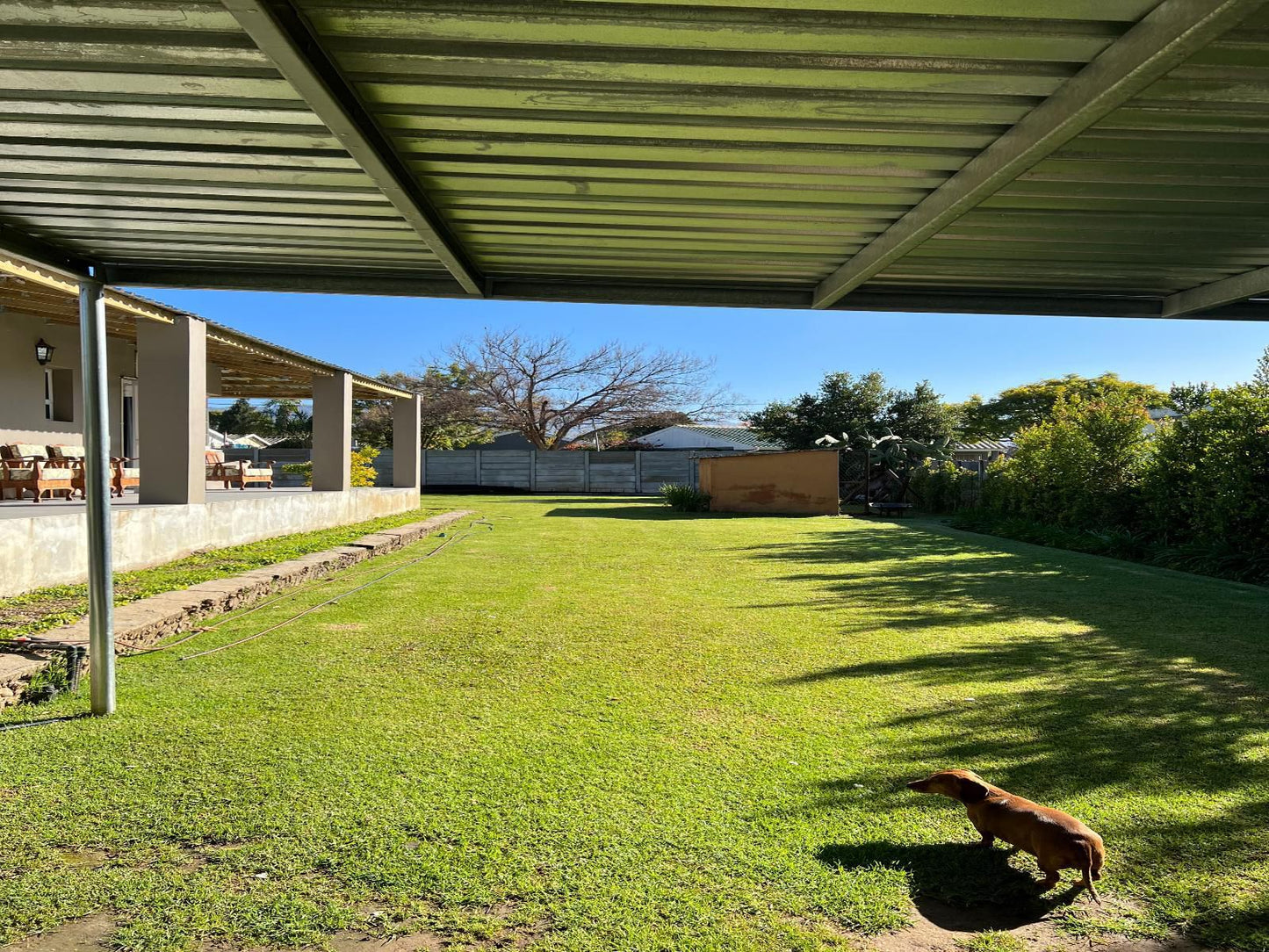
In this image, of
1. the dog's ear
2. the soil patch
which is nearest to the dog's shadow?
the dog's ear

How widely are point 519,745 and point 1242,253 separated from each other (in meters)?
3.84

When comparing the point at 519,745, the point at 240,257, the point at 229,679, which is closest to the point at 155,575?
the point at 229,679

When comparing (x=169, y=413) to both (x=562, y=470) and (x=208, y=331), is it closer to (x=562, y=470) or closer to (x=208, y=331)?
(x=208, y=331)

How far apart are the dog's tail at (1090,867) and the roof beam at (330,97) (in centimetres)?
300

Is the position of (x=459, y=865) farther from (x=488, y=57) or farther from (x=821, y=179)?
(x=821, y=179)

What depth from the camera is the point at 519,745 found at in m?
3.53

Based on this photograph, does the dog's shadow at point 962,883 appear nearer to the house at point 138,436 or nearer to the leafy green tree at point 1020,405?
the house at point 138,436

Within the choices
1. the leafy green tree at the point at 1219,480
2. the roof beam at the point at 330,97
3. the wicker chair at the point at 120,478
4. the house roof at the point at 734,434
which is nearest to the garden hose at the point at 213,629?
the roof beam at the point at 330,97

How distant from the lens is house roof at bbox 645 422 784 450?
37.2 m

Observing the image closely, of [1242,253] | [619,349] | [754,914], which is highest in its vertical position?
[619,349]

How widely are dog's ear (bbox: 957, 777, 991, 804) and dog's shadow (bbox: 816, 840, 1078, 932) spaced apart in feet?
0.57

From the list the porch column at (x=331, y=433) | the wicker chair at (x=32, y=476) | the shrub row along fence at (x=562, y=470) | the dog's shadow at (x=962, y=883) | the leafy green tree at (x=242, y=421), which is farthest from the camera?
the leafy green tree at (x=242, y=421)

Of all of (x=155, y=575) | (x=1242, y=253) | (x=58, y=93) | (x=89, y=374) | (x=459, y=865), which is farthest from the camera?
(x=155, y=575)

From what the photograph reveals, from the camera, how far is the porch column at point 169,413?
32.1 ft
